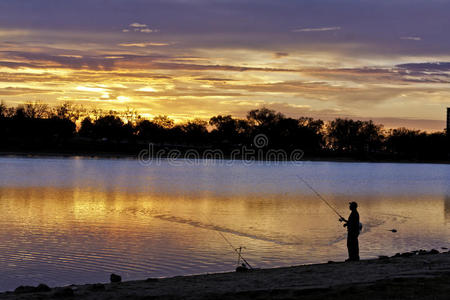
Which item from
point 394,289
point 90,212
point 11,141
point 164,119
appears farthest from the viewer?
point 164,119

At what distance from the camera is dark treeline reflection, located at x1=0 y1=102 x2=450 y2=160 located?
14612 centimetres

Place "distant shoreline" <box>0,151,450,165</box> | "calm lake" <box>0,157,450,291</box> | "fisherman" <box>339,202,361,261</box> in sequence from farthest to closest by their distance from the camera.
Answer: "distant shoreline" <box>0,151,450,165</box> → "calm lake" <box>0,157,450,291</box> → "fisherman" <box>339,202,361,261</box>

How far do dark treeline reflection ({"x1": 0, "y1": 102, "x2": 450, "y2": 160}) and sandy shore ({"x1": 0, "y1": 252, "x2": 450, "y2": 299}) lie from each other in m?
135

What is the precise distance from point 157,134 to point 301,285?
17112cm

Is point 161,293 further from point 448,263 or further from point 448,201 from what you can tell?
point 448,201

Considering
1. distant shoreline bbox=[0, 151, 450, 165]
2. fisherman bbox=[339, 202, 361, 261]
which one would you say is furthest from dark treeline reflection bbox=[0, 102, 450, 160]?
fisherman bbox=[339, 202, 361, 261]

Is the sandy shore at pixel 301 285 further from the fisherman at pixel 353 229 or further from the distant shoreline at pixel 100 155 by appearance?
the distant shoreline at pixel 100 155

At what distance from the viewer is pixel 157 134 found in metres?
181

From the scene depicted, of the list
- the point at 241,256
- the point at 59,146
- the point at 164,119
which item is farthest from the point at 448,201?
the point at 164,119

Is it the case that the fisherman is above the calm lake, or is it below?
above

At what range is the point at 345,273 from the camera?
42.4 feet

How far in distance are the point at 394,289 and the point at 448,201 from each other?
3493 cm

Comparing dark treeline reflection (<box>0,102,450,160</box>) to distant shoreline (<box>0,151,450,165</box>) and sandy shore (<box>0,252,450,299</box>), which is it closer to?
distant shoreline (<box>0,151,450,165</box>)

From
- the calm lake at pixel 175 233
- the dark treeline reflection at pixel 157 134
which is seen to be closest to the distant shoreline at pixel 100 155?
the dark treeline reflection at pixel 157 134
